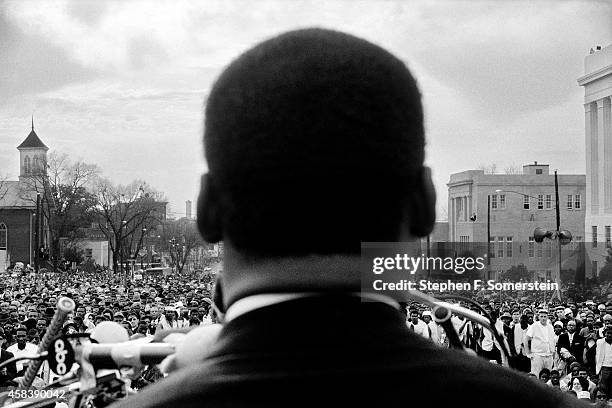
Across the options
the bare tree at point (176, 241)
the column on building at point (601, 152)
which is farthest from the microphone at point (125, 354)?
the bare tree at point (176, 241)

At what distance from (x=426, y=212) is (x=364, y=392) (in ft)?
1.09

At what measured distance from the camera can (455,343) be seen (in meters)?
1.77

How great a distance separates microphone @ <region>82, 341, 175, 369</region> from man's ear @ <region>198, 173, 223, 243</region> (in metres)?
0.25

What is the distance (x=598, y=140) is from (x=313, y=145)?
196 ft

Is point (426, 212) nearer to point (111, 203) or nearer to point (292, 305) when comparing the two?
point (292, 305)

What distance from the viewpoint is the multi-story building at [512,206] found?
61.5m

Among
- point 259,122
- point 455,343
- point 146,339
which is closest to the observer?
point 259,122

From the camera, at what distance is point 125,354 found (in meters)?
1.50

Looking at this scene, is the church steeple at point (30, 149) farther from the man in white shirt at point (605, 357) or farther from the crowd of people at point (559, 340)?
the man in white shirt at point (605, 357)

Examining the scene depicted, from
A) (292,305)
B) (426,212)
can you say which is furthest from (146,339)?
(426,212)

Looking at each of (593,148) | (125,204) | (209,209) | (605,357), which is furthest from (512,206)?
(209,209)

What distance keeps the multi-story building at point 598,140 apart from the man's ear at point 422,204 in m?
53.6

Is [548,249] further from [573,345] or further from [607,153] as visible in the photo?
[573,345]

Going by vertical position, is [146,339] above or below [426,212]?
below
